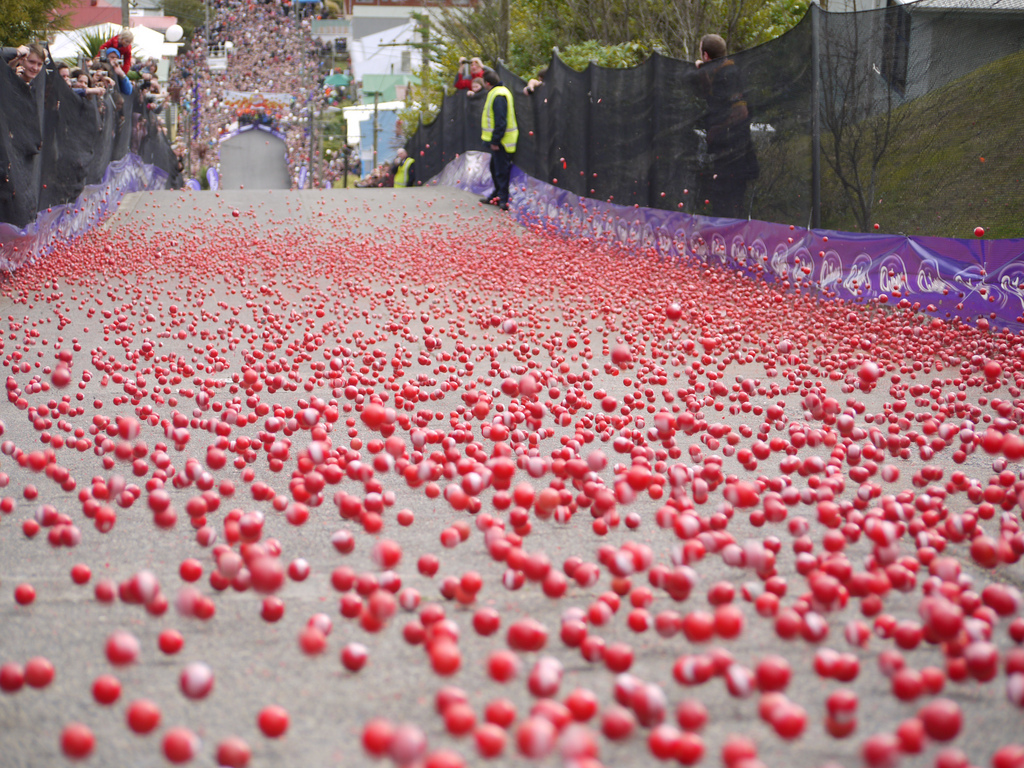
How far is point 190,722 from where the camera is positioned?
200 centimetres

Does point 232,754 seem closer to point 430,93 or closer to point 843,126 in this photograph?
point 843,126

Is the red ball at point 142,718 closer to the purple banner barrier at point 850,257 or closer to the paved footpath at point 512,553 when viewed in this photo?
the paved footpath at point 512,553

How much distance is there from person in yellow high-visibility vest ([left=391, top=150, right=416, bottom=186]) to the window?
766 inches

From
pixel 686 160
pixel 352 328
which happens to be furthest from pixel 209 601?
pixel 686 160

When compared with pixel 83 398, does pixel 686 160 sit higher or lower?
higher

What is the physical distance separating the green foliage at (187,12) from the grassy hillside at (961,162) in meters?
61.8

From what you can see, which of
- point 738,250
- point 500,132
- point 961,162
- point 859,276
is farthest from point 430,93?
point 961,162

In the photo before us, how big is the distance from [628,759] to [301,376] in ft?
13.9

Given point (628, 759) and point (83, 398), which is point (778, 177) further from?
point (628, 759)

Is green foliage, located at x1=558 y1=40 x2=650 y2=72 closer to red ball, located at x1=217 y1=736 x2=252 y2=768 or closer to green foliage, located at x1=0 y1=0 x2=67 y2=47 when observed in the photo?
green foliage, located at x1=0 y1=0 x2=67 y2=47

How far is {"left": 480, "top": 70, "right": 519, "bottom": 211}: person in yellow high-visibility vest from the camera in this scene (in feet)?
47.3

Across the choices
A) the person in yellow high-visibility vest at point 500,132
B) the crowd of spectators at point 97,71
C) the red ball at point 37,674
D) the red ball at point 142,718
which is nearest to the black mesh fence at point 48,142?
the crowd of spectators at point 97,71

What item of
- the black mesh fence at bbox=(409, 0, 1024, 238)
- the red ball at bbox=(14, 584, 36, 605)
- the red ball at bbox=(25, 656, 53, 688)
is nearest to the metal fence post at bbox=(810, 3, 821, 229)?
the black mesh fence at bbox=(409, 0, 1024, 238)

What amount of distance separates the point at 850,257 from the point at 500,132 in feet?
27.4
